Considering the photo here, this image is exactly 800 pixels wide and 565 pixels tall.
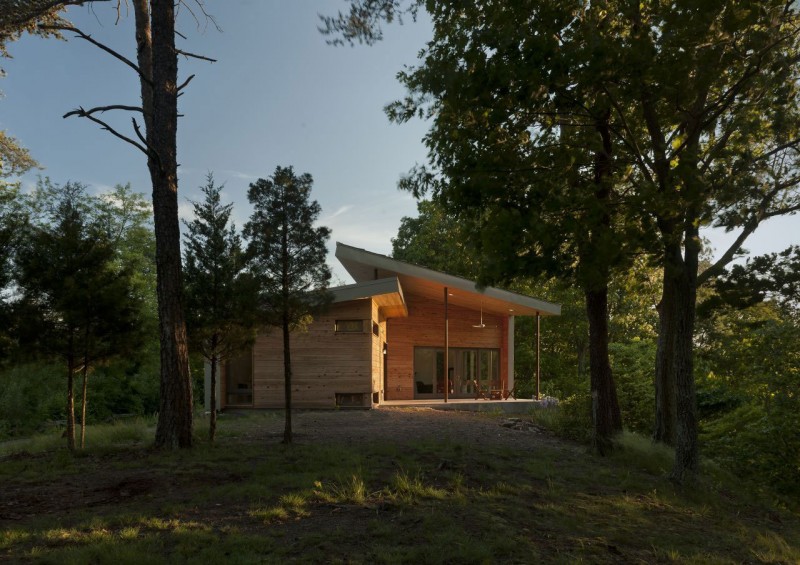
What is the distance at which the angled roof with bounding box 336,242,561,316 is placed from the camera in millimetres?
20422

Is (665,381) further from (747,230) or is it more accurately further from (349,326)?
(349,326)

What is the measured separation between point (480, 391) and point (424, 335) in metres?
3.38

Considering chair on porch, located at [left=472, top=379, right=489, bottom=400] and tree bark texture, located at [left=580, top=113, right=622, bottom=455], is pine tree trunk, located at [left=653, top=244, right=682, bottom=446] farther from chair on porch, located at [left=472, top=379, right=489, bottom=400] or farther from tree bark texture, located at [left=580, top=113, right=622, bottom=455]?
chair on porch, located at [left=472, top=379, right=489, bottom=400]

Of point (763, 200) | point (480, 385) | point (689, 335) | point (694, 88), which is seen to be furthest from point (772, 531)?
point (480, 385)

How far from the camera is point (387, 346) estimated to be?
2491cm

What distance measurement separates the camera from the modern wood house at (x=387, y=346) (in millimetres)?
19031

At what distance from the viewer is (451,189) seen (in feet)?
31.4

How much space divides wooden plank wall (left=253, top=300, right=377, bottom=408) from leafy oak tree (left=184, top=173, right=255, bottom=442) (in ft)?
24.8

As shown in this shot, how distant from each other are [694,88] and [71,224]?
10564mm

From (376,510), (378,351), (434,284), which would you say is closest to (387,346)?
(378,351)

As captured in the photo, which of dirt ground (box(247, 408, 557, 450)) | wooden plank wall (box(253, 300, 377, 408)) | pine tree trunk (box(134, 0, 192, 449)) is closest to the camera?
pine tree trunk (box(134, 0, 192, 449))

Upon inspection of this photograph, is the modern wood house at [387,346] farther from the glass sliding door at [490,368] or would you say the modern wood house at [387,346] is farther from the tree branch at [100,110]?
the tree branch at [100,110]

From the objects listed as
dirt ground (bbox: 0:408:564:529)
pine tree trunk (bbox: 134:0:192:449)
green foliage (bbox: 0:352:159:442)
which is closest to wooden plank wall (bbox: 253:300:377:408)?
dirt ground (bbox: 0:408:564:529)

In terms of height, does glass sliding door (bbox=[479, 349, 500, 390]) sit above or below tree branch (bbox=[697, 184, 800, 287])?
below
